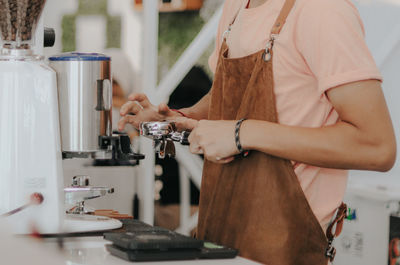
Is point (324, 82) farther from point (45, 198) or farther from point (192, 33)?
point (192, 33)

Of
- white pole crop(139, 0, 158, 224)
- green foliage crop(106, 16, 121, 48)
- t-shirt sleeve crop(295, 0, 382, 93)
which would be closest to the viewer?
t-shirt sleeve crop(295, 0, 382, 93)

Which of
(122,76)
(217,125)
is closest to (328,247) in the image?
(217,125)

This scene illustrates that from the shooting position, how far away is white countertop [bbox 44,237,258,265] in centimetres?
113

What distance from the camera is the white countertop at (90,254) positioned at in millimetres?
1129

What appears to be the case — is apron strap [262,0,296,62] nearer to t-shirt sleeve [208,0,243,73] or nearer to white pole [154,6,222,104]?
t-shirt sleeve [208,0,243,73]

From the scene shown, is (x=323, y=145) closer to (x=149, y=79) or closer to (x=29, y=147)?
(x=29, y=147)

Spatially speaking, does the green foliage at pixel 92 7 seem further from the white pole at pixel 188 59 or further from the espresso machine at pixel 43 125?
the espresso machine at pixel 43 125

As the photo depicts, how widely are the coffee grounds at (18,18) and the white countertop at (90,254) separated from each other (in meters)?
0.46

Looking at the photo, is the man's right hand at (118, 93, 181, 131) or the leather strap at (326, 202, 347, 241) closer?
the leather strap at (326, 202, 347, 241)

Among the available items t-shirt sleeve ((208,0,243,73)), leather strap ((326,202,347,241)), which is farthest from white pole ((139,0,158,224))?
leather strap ((326,202,347,241))

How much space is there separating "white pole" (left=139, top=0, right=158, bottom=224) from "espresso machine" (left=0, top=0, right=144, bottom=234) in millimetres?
2920

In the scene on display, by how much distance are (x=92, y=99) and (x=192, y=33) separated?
2940 mm

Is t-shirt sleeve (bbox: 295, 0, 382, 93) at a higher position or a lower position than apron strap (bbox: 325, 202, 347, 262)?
higher

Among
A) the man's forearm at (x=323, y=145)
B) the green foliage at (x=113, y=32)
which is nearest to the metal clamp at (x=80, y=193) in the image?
the man's forearm at (x=323, y=145)
